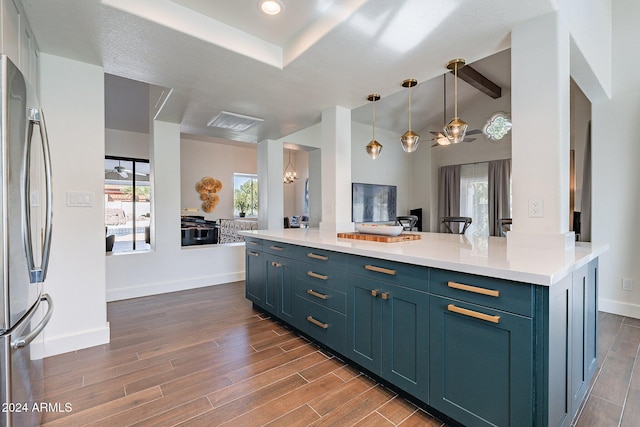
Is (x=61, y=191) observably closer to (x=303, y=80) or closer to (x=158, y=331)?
(x=158, y=331)

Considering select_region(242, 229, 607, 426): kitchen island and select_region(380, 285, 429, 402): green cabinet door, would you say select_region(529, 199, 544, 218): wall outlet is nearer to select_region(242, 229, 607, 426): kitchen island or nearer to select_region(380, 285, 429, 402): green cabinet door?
select_region(242, 229, 607, 426): kitchen island

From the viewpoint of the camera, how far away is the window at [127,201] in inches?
267

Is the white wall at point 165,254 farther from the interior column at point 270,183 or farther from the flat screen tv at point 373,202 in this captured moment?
the flat screen tv at point 373,202

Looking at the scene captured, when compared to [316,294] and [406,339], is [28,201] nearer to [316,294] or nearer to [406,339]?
[316,294]

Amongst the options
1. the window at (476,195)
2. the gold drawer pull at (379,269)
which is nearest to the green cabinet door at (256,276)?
the gold drawer pull at (379,269)

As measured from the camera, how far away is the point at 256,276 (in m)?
3.17

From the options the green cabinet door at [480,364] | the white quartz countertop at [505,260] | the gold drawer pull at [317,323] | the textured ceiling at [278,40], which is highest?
the textured ceiling at [278,40]

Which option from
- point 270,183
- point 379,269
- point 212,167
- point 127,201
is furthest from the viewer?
point 212,167

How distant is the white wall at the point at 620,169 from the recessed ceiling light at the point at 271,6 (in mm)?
3449

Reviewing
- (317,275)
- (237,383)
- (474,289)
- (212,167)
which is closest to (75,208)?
(237,383)

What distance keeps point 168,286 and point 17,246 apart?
10.3 ft

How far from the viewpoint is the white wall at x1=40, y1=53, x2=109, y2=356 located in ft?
7.69

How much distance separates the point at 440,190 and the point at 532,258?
6.66 meters

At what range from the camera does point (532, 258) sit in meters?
1.48
